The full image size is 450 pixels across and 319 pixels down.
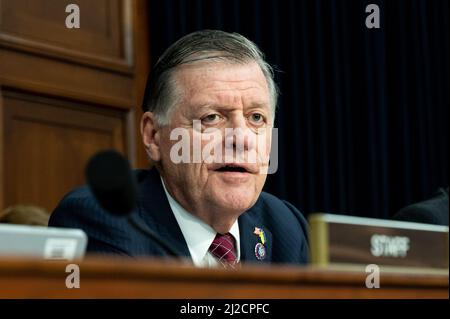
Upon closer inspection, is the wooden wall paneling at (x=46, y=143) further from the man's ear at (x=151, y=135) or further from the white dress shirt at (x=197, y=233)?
the white dress shirt at (x=197, y=233)

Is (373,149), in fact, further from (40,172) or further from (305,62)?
(40,172)

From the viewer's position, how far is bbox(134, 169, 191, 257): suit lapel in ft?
6.58

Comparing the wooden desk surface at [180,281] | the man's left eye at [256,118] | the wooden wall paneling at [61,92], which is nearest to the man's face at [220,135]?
the man's left eye at [256,118]

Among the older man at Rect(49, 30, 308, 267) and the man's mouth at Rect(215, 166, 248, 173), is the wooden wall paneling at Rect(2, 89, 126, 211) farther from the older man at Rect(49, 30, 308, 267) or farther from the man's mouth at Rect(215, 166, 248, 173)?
the man's mouth at Rect(215, 166, 248, 173)

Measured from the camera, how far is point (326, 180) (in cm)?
448

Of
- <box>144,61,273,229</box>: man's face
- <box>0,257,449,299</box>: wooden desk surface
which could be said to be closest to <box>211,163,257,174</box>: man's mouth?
<box>144,61,273,229</box>: man's face

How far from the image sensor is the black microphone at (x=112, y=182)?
4.20 ft

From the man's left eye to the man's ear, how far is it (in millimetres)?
218

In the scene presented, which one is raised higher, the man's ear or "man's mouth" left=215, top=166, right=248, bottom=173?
the man's ear

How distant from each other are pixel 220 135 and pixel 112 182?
2.53 feet

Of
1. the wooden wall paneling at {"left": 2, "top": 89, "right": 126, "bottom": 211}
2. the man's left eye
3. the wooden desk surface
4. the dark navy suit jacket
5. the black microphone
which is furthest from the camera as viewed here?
the wooden wall paneling at {"left": 2, "top": 89, "right": 126, "bottom": 211}

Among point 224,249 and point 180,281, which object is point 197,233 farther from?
point 180,281

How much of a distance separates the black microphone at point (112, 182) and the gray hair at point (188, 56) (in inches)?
32.5

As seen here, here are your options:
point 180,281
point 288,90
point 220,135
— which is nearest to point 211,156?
point 220,135
